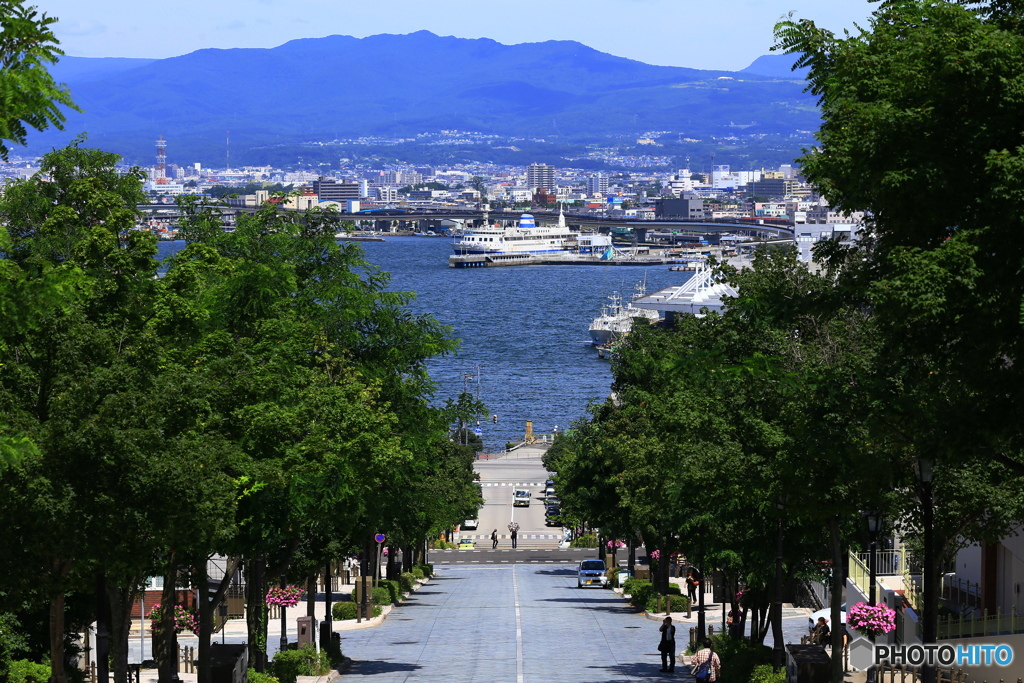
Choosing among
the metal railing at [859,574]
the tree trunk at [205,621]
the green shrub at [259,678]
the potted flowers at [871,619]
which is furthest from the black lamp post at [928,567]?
the metal railing at [859,574]

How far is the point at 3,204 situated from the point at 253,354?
21.9 feet

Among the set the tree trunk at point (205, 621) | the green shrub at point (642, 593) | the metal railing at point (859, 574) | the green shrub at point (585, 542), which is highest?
the tree trunk at point (205, 621)

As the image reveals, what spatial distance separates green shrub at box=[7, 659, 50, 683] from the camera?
72.9 feet

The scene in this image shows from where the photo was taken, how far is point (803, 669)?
2184 cm

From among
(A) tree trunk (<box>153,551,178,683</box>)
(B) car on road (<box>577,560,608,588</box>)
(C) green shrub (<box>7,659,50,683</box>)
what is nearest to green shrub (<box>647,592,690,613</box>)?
(B) car on road (<box>577,560,608,588</box>)

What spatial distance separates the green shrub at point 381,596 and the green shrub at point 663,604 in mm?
8802

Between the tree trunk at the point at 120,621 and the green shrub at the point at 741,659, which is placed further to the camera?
the green shrub at the point at 741,659

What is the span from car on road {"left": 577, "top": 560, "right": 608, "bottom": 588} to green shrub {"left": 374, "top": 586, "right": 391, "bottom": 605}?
1054 cm

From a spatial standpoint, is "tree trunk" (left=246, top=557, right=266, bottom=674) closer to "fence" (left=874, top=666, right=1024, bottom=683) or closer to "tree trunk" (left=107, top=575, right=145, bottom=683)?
"tree trunk" (left=107, top=575, right=145, bottom=683)

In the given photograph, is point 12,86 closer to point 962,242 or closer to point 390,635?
point 962,242

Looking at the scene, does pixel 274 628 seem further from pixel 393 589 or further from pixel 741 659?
pixel 741 659

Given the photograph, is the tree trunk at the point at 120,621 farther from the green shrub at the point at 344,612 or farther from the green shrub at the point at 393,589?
the green shrub at the point at 393,589

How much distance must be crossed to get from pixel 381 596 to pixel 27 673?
22.5m

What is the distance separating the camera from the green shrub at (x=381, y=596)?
44.1 metres
